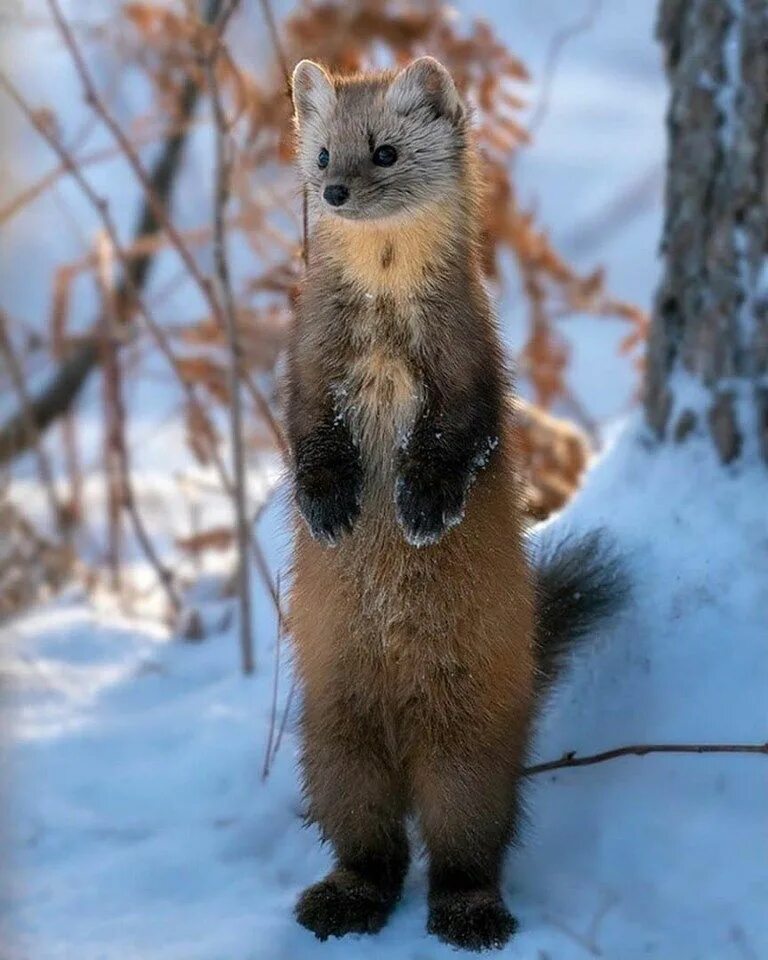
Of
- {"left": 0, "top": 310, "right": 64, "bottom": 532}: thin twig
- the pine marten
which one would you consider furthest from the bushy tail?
{"left": 0, "top": 310, "right": 64, "bottom": 532}: thin twig

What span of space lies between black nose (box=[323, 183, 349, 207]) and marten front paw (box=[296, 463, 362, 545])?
1.56ft

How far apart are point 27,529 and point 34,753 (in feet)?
7.48

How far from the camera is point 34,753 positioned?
349 centimetres

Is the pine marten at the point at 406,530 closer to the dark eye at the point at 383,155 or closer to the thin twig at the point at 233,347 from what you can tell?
the dark eye at the point at 383,155

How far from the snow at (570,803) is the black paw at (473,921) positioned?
3cm

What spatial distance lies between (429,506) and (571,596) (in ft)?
2.01

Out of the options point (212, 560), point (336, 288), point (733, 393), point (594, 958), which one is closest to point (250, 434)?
point (212, 560)

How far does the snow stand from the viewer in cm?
244

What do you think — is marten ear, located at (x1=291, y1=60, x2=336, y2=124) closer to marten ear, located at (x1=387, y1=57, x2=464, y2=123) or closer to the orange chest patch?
marten ear, located at (x1=387, y1=57, x2=464, y2=123)

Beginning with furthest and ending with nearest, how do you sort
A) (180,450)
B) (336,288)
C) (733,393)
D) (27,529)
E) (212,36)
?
(180,450) → (27,529) → (212,36) → (733,393) → (336,288)

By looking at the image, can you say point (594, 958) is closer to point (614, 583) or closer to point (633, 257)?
point (614, 583)

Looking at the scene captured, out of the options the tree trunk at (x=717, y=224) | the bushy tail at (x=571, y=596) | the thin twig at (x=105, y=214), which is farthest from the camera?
the thin twig at (x=105, y=214)

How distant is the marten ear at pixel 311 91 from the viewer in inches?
103

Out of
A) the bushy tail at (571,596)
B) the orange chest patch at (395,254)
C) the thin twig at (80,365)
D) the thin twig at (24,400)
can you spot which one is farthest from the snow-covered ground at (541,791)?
the thin twig at (80,365)
